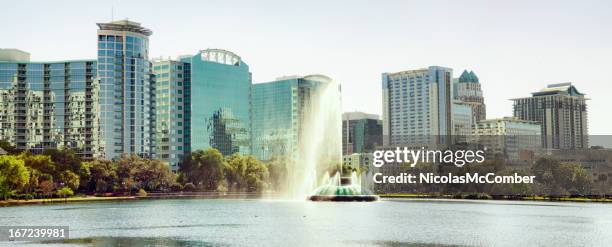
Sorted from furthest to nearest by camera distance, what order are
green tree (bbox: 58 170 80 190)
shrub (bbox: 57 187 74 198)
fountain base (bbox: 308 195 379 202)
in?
1. green tree (bbox: 58 170 80 190)
2. shrub (bbox: 57 187 74 198)
3. fountain base (bbox: 308 195 379 202)

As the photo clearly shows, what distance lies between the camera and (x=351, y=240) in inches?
2611

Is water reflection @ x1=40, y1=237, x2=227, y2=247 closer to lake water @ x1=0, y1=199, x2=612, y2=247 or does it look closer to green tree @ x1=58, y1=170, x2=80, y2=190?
lake water @ x1=0, y1=199, x2=612, y2=247

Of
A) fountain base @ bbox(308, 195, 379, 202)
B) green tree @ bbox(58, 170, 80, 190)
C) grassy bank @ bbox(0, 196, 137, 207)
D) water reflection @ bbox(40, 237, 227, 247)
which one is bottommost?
grassy bank @ bbox(0, 196, 137, 207)

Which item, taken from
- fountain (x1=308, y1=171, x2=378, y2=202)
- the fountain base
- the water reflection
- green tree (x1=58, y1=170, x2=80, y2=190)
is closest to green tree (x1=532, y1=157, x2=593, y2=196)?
fountain (x1=308, y1=171, x2=378, y2=202)

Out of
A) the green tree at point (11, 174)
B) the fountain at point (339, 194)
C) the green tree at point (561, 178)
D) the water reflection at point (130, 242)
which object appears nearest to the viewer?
the water reflection at point (130, 242)

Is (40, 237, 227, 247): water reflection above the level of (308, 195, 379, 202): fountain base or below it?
above

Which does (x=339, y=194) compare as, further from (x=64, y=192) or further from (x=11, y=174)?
(x=64, y=192)

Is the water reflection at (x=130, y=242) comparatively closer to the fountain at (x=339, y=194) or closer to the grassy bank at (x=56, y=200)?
the grassy bank at (x=56, y=200)

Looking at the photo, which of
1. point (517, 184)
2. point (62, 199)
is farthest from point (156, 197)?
point (517, 184)

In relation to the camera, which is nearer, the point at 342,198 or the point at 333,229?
the point at 333,229

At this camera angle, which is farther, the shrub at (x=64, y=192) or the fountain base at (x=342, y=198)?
the shrub at (x=64, y=192)

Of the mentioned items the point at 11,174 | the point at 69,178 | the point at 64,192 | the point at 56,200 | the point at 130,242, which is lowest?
the point at 56,200

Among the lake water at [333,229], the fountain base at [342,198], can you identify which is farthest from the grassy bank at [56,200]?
the fountain base at [342,198]

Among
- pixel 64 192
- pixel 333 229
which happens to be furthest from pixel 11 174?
pixel 333 229
